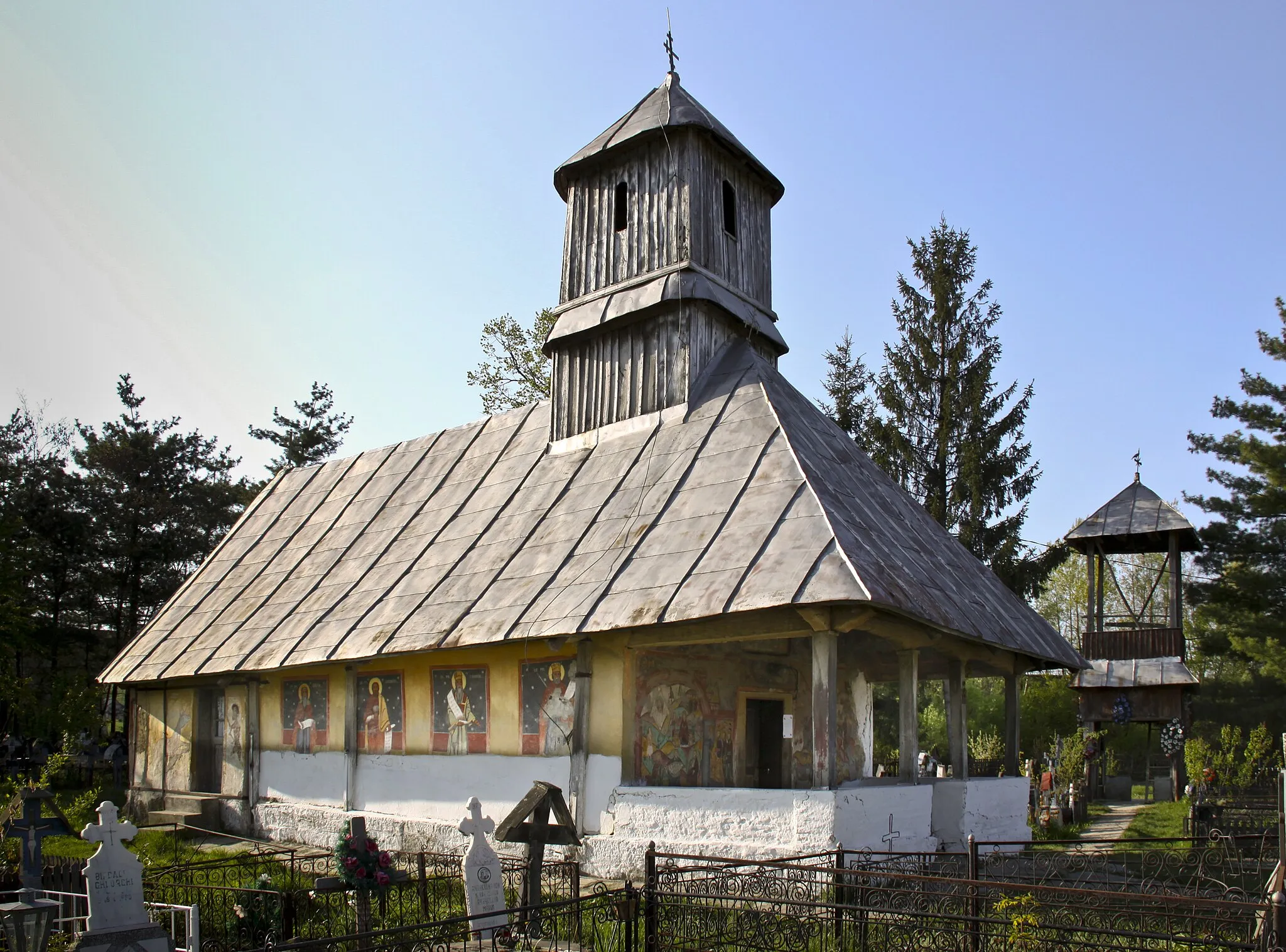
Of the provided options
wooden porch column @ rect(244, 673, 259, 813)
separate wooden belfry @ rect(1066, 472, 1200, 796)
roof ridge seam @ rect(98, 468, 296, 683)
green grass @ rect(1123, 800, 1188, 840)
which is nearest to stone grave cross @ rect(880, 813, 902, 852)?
green grass @ rect(1123, 800, 1188, 840)

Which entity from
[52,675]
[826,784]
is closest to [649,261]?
[826,784]

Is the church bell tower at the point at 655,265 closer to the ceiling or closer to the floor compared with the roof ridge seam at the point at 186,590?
closer to the ceiling

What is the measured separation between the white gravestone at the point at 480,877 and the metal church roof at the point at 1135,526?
18.8m

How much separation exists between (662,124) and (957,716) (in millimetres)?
9293

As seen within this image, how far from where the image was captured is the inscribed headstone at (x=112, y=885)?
8031 millimetres

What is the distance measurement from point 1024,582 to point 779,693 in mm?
13612

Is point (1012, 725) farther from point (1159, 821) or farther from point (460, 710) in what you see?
point (460, 710)

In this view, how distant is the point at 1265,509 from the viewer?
1073 inches

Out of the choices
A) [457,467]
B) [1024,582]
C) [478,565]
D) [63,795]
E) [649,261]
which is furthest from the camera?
[1024,582]

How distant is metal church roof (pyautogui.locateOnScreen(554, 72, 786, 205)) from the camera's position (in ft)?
53.6

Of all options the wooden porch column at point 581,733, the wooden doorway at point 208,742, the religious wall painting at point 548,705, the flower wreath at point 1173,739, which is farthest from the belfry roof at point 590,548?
the flower wreath at point 1173,739

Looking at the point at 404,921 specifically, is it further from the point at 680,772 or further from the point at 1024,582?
the point at 1024,582

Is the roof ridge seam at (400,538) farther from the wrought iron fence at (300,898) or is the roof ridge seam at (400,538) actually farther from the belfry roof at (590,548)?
the wrought iron fence at (300,898)

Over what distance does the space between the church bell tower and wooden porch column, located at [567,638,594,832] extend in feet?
13.7
